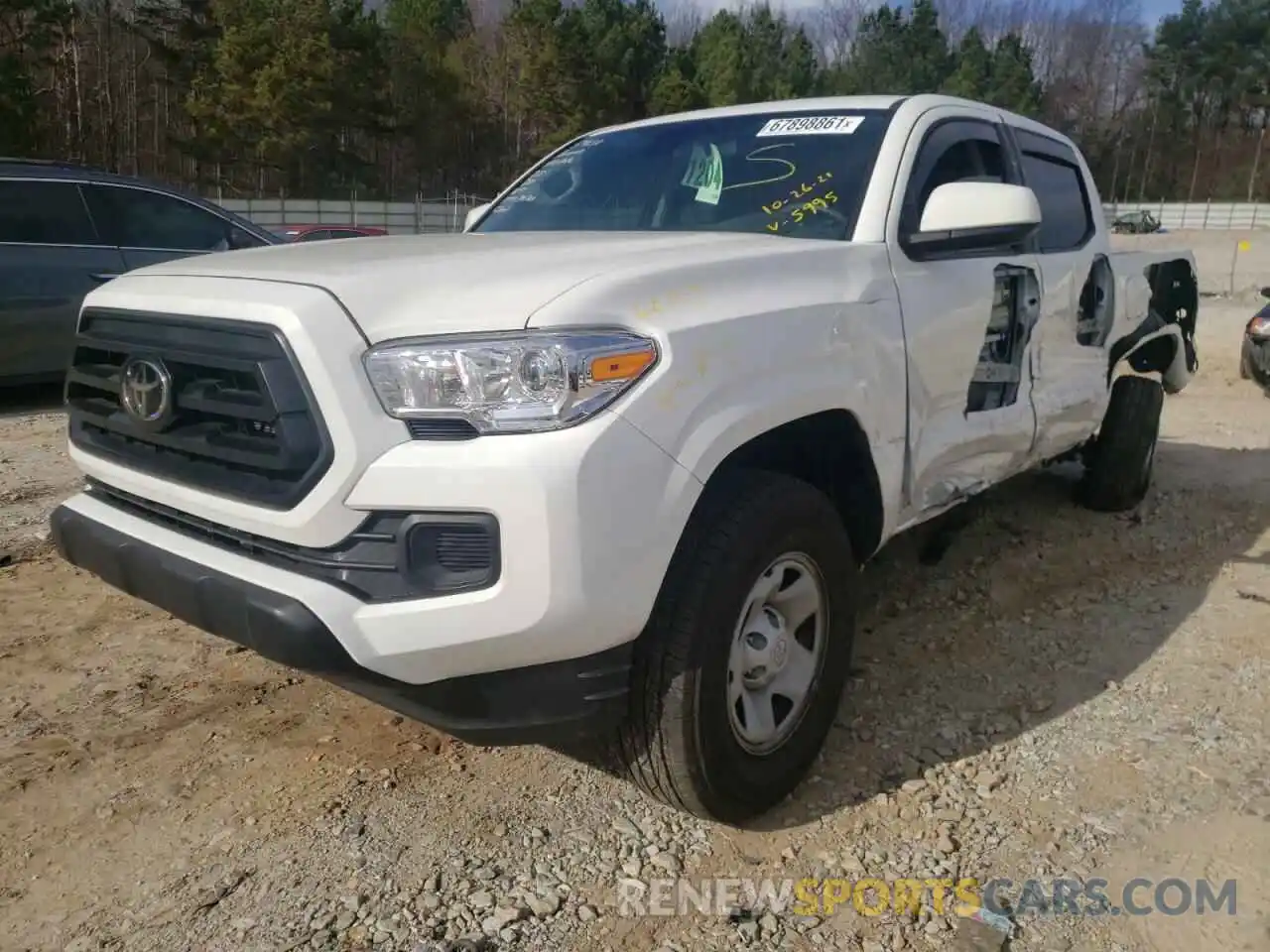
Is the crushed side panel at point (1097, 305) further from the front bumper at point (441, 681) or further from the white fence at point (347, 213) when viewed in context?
the white fence at point (347, 213)

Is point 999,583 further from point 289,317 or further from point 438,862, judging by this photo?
point 289,317

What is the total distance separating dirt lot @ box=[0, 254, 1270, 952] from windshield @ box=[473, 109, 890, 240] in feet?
5.08

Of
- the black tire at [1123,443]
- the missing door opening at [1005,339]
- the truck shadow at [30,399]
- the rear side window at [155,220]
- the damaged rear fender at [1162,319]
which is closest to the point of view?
the missing door opening at [1005,339]

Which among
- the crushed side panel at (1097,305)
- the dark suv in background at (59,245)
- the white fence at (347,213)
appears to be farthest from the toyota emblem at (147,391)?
the white fence at (347,213)

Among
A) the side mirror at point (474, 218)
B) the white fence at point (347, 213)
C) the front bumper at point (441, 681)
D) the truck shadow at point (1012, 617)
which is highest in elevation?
the white fence at point (347, 213)

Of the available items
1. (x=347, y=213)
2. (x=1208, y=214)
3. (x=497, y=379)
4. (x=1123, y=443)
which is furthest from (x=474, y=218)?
(x=1208, y=214)

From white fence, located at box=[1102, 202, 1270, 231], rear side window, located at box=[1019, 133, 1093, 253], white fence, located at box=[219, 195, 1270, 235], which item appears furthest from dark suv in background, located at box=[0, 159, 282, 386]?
white fence, located at box=[1102, 202, 1270, 231]

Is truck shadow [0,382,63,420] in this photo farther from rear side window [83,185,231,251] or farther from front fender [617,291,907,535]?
front fender [617,291,907,535]

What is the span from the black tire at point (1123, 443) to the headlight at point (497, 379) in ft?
12.5

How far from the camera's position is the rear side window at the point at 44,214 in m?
6.67

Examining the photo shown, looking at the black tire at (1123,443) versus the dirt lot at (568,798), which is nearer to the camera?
the dirt lot at (568,798)

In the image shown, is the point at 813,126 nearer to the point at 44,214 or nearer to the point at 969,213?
the point at 969,213

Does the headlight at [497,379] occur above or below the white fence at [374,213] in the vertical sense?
below

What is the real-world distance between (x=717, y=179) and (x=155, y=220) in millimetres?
5481
